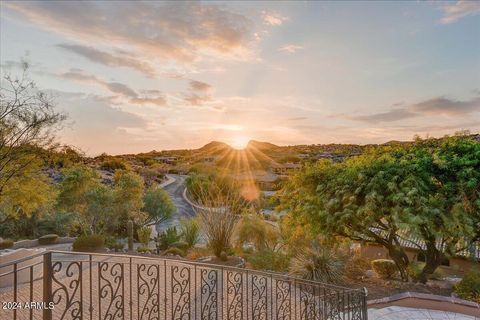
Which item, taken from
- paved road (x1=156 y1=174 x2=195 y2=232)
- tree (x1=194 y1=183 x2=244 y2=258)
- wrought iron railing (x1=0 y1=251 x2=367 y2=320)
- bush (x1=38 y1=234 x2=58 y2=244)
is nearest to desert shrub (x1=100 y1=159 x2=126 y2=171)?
paved road (x1=156 y1=174 x2=195 y2=232)

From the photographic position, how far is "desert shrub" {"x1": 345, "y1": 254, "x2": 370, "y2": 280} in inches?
431

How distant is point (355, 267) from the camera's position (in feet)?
38.7

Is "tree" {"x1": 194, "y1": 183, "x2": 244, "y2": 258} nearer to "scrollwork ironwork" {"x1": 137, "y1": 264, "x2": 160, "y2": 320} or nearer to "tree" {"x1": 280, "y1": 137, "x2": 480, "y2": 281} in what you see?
"tree" {"x1": 280, "y1": 137, "x2": 480, "y2": 281}

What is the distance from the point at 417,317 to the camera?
7500 mm

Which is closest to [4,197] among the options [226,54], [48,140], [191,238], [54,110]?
[48,140]

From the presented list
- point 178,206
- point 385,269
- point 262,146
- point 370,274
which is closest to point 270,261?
point 370,274

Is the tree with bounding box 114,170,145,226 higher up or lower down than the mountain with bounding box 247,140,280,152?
lower down

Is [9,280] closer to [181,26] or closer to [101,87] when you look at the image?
[101,87]

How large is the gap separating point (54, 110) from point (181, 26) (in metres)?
5.89

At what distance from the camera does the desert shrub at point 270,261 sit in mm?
10695

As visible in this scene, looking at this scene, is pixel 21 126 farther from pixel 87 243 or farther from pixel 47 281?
pixel 47 281

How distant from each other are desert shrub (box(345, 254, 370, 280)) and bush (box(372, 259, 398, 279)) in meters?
0.48

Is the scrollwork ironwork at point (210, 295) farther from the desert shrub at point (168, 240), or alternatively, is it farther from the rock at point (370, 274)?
the desert shrub at point (168, 240)

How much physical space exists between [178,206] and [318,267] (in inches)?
981
